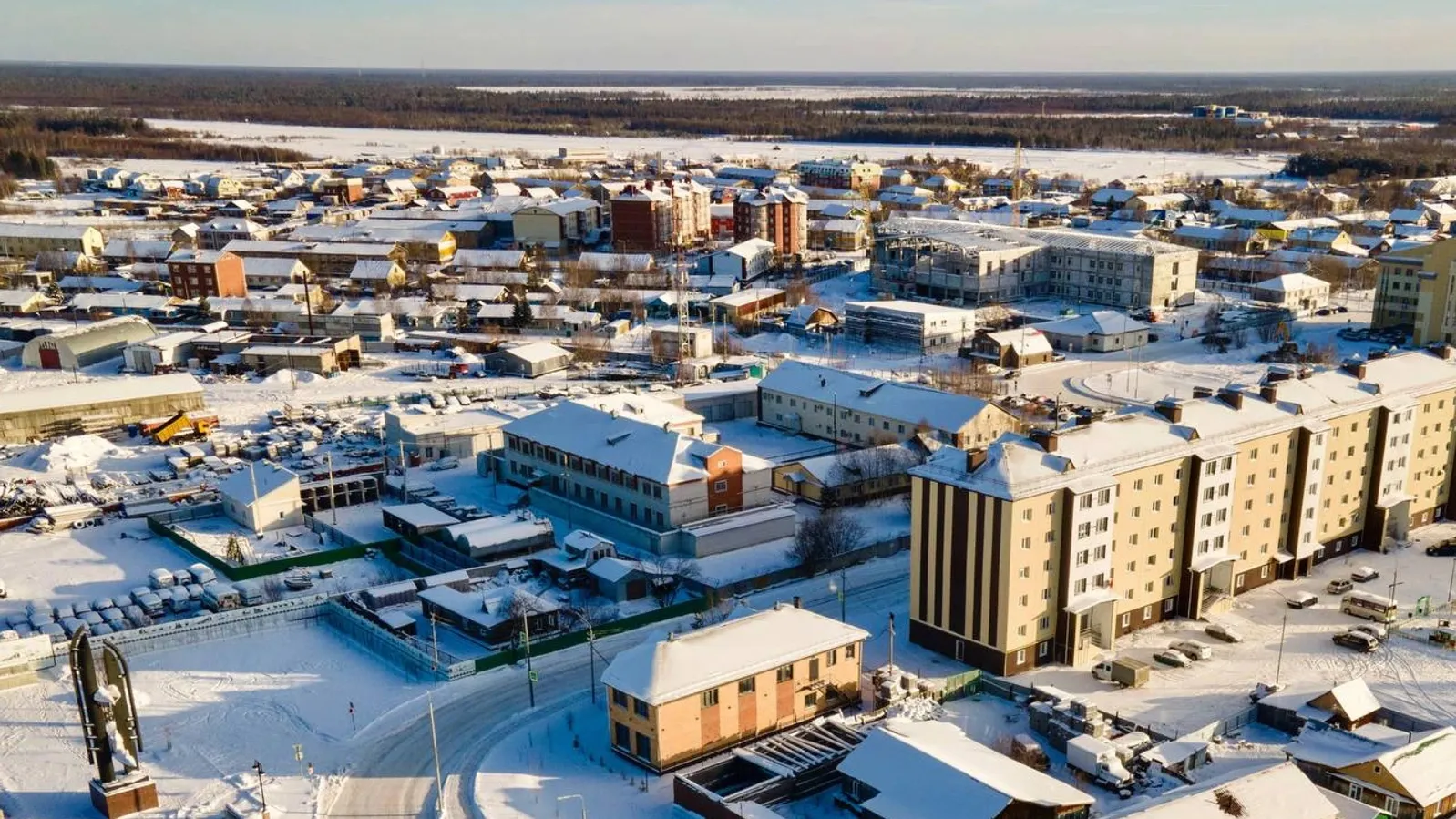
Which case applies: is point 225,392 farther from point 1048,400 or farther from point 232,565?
point 1048,400

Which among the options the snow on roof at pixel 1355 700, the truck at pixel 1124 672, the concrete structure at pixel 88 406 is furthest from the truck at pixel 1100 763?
the concrete structure at pixel 88 406

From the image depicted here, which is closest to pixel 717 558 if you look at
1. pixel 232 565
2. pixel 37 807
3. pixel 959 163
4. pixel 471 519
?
pixel 471 519

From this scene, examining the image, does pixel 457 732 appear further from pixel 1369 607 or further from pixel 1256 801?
pixel 1369 607

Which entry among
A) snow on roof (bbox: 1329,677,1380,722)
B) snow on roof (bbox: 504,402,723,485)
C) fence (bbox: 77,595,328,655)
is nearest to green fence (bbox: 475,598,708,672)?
snow on roof (bbox: 504,402,723,485)

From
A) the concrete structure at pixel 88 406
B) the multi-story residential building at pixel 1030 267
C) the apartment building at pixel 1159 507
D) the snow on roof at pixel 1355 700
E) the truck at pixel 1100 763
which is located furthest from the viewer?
the multi-story residential building at pixel 1030 267

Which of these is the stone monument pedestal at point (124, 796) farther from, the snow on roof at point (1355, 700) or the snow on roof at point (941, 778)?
the snow on roof at point (1355, 700)

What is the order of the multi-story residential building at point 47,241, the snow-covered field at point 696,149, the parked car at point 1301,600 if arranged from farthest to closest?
the snow-covered field at point 696,149 < the multi-story residential building at point 47,241 < the parked car at point 1301,600

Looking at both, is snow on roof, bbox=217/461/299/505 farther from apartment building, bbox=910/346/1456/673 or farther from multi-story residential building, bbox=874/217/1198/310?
multi-story residential building, bbox=874/217/1198/310
